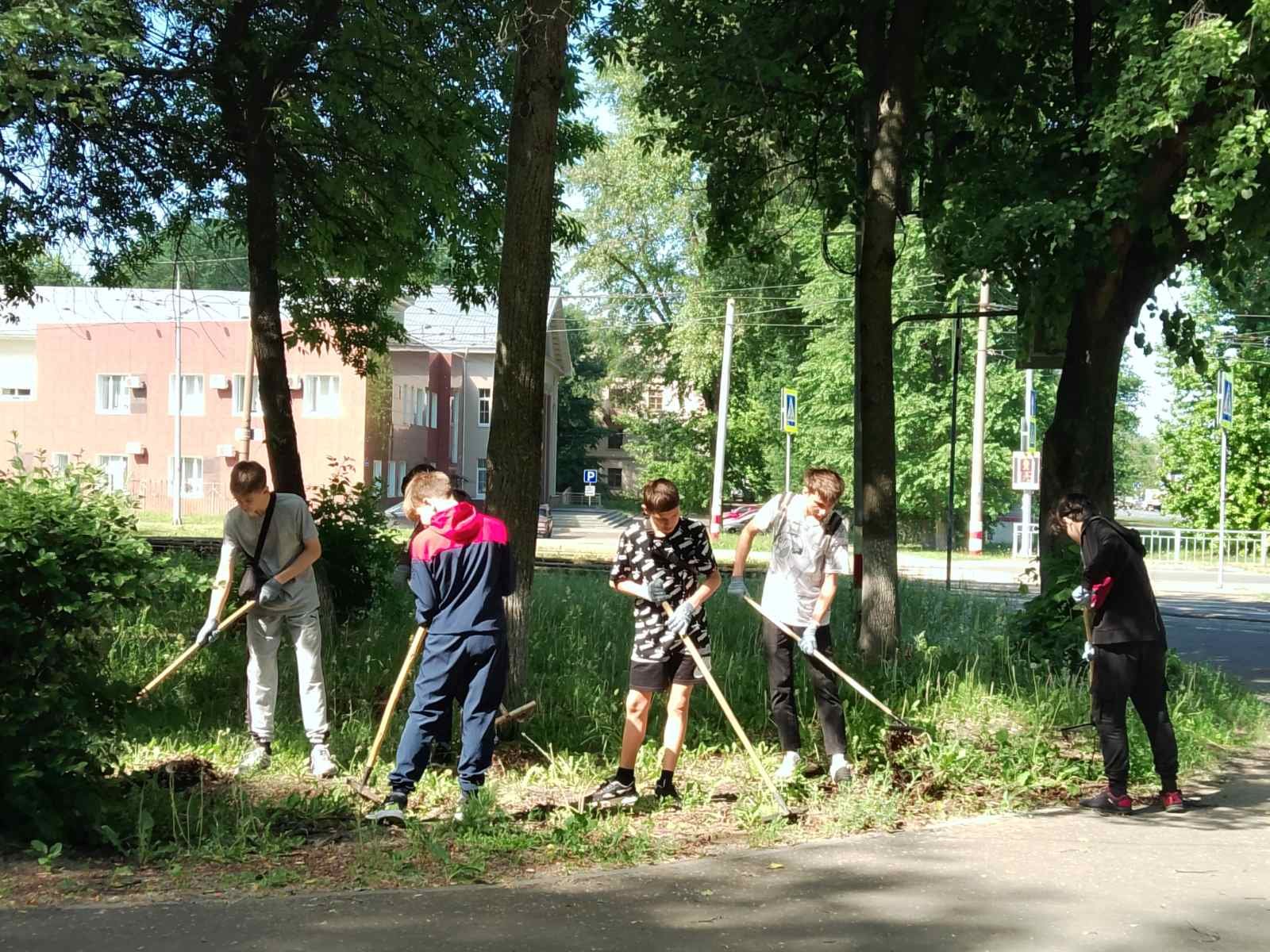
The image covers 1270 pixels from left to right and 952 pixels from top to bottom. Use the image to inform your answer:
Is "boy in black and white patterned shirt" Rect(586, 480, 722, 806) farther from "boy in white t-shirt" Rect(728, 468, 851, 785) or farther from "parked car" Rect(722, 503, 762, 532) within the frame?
"parked car" Rect(722, 503, 762, 532)

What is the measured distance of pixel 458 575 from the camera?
639 cm

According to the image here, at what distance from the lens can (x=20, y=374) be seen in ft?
167

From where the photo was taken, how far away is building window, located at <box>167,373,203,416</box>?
4844 cm

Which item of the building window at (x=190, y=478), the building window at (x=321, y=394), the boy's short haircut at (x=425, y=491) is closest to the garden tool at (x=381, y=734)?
the boy's short haircut at (x=425, y=491)

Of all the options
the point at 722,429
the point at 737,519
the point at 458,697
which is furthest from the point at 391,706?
the point at 737,519

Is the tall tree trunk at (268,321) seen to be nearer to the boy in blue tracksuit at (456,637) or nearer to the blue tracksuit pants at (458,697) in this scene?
the boy in blue tracksuit at (456,637)

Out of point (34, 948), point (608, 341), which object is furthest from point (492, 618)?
point (608, 341)

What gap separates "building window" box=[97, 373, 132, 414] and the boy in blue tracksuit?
46465 millimetres

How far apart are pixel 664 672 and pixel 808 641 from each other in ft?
3.11

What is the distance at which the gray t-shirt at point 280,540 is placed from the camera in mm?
7488

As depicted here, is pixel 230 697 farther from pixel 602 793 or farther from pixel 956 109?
pixel 956 109

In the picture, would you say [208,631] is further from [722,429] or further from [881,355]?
[722,429]

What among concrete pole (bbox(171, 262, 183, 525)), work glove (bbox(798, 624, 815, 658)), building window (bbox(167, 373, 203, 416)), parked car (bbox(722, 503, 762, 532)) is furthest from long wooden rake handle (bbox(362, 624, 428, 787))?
building window (bbox(167, 373, 203, 416))

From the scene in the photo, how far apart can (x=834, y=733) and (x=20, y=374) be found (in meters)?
50.6
